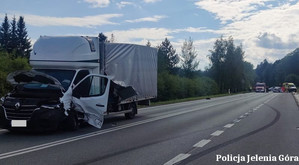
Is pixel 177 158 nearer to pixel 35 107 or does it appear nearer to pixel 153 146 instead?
pixel 153 146

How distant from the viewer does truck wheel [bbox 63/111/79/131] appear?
1124 centimetres

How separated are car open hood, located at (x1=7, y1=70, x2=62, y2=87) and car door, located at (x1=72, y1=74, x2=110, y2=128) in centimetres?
82

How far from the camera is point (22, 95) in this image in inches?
412

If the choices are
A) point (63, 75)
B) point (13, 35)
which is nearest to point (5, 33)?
point (13, 35)

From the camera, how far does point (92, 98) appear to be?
39.9 ft

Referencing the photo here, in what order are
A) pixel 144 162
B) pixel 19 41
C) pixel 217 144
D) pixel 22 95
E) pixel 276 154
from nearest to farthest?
pixel 144 162
pixel 276 154
pixel 217 144
pixel 22 95
pixel 19 41

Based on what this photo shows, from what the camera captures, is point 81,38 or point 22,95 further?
point 81,38

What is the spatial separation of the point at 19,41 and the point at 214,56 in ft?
145

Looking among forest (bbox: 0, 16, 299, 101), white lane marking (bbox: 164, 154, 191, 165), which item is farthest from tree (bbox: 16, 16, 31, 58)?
white lane marking (bbox: 164, 154, 191, 165)

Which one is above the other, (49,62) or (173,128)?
(49,62)

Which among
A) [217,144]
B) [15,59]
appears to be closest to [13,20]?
[15,59]

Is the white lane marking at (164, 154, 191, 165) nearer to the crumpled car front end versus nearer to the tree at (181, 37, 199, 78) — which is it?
the crumpled car front end

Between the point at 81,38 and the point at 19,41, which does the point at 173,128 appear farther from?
the point at 19,41

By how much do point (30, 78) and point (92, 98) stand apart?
6.64 feet
